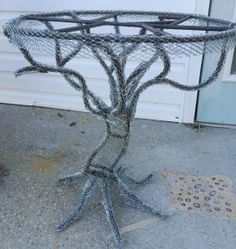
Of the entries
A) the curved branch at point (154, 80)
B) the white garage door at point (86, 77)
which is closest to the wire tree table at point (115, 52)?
the curved branch at point (154, 80)

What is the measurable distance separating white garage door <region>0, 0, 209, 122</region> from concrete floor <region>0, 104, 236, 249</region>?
0.10m

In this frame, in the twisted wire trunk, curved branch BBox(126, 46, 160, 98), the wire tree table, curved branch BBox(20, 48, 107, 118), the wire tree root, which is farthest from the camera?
the wire tree root

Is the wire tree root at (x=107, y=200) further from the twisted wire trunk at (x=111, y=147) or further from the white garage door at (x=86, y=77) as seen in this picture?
the white garage door at (x=86, y=77)

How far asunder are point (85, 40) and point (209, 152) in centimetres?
179

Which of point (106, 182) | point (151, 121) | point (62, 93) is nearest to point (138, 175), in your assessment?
point (106, 182)

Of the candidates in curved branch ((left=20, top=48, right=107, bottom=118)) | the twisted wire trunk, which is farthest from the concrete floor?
curved branch ((left=20, top=48, right=107, bottom=118))

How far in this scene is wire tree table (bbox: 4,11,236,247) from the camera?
158cm

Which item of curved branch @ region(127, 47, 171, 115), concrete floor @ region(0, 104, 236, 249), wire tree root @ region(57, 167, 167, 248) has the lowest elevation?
concrete floor @ region(0, 104, 236, 249)

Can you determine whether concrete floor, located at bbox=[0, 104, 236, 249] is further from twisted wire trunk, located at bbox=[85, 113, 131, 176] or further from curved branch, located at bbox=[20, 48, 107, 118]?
curved branch, located at bbox=[20, 48, 107, 118]

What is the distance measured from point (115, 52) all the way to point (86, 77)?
191 centimetres

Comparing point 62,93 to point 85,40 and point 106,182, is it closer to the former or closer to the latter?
point 106,182

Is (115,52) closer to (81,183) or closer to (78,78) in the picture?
(78,78)

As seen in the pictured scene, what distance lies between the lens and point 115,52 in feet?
5.25

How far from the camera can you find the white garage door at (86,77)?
3133mm
